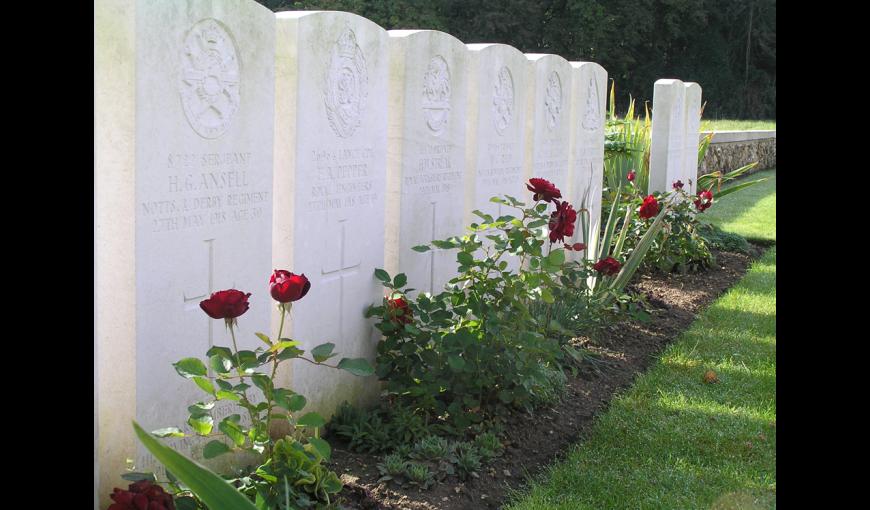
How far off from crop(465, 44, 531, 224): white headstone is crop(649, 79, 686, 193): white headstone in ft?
9.60

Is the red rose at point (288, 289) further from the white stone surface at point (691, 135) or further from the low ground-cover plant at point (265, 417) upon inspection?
the white stone surface at point (691, 135)

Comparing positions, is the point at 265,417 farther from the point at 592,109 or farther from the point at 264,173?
the point at 592,109

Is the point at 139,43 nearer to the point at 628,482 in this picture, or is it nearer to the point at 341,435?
the point at 341,435

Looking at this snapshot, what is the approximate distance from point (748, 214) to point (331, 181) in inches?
364

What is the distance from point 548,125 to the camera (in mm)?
6047

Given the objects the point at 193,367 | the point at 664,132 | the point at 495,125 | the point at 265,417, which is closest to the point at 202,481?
the point at 193,367

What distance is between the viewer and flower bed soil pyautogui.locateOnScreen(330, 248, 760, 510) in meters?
3.14

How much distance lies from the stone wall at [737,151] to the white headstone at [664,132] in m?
3.83

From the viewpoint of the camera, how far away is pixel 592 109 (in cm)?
679

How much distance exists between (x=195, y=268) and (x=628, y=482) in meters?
1.78

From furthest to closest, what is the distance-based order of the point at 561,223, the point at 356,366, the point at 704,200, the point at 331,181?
the point at 704,200 → the point at 561,223 → the point at 331,181 → the point at 356,366

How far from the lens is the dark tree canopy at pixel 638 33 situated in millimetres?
31062

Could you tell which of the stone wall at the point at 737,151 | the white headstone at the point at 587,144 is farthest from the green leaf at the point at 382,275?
the stone wall at the point at 737,151

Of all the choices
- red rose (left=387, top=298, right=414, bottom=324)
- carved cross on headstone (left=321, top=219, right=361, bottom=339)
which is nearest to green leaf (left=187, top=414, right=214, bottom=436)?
carved cross on headstone (left=321, top=219, right=361, bottom=339)
